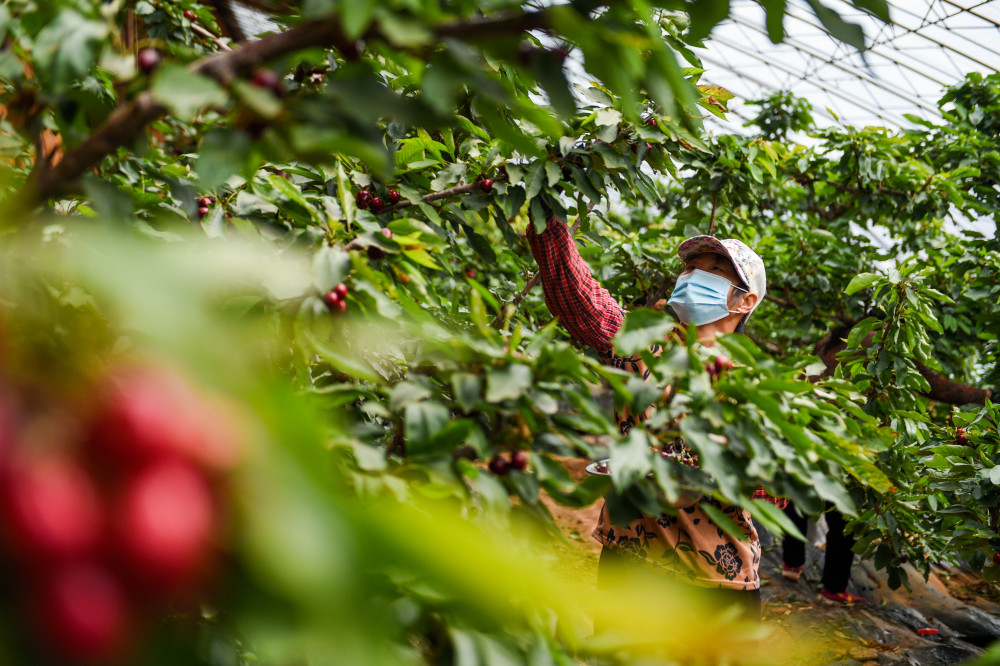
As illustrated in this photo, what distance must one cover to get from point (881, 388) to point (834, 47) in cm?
933

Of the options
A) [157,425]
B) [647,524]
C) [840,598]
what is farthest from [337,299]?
[840,598]

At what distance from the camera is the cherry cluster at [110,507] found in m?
0.25

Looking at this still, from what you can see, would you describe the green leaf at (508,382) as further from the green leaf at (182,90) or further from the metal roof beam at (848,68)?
the metal roof beam at (848,68)

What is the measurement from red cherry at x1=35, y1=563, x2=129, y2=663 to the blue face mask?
1805 millimetres

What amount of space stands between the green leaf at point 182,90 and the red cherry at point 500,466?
465 millimetres

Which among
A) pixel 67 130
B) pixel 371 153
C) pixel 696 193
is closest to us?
pixel 371 153

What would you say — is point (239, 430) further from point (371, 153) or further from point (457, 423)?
point (457, 423)

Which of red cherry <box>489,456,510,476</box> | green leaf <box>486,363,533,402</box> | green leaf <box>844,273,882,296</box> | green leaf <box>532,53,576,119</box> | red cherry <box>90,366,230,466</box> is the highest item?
green leaf <box>844,273,882,296</box>

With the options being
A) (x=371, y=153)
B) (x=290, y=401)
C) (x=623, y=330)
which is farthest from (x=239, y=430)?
(x=623, y=330)

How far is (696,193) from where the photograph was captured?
10.8 feet

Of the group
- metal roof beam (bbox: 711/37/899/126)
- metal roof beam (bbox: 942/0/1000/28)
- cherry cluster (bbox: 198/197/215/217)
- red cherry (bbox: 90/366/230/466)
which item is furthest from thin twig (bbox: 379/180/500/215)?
metal roof beam (bbox: 711/37/899/126)

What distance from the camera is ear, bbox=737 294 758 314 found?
2014mm

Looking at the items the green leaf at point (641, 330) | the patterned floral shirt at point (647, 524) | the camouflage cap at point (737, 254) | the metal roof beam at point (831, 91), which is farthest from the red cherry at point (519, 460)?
the metal roof beam at point (831, 91)

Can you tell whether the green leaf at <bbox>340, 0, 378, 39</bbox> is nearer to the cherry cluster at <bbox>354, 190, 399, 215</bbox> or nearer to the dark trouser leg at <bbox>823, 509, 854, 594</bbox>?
the cherry cluster at <bbox>354, 190, 399, 215</bbox>
